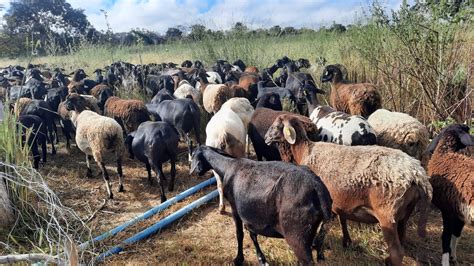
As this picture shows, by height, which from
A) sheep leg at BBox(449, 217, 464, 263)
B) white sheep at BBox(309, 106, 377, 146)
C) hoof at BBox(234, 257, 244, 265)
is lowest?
hoof at BBox(234, 257, 244, 265)

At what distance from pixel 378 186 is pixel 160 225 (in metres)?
2.79

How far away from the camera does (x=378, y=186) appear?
3582 mm

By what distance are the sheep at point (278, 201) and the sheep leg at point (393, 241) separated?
556 millimetres

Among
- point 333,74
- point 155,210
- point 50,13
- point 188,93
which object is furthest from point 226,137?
point 50,13

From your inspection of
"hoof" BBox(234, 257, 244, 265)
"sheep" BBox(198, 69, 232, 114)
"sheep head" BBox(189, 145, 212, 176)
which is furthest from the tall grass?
"sheep" BBox(198, 69, 232, 114)

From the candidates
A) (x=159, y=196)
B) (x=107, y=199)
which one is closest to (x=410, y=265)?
(x=159, y=196)

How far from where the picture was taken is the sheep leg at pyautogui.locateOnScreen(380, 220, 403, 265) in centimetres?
352

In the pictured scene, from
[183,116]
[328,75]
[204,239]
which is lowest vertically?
[204,239]

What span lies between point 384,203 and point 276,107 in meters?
4.10

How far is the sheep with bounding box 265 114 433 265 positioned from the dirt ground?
0.66 meters

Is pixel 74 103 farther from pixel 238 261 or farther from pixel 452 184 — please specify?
pixel 452 184

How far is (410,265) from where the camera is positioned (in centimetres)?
407

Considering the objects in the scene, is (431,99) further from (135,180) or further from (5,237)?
(5,237)

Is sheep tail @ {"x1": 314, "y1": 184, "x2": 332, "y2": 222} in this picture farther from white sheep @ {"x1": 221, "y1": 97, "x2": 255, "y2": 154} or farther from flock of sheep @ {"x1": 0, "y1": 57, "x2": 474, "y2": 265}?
white sheep @ {"x1": 221, "y1": 97, "x2": 255, "y2": 154}
